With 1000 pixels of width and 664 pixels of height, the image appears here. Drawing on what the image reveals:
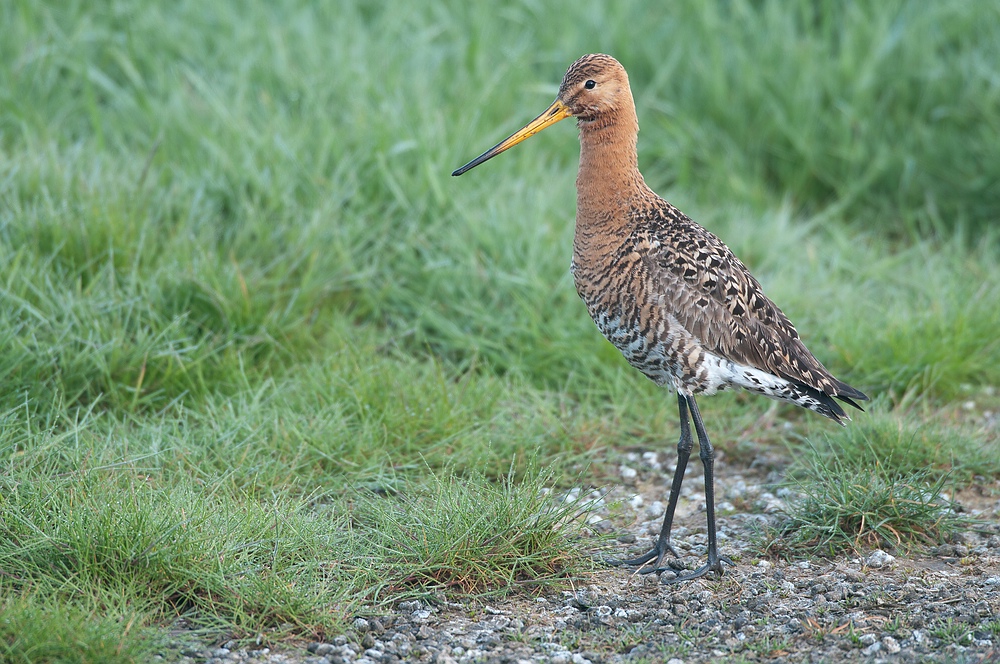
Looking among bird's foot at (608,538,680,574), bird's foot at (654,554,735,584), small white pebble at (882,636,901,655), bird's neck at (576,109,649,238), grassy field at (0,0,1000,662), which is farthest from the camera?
bird's neck at (576,109,649,238)

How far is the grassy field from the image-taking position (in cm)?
412

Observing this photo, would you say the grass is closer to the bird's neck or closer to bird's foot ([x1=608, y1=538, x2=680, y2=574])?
bird's foot ([x1=608, y1=538, x2=680, y2=574])

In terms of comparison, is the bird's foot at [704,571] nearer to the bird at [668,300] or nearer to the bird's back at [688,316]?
the bird at [668,300]

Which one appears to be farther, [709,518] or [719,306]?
[719,306]

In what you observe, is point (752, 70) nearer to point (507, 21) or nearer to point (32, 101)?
point (507, 21)

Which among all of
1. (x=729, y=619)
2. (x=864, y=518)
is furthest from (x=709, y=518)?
(x=864, y=518)

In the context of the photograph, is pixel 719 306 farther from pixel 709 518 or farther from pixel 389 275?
pixel 389 275

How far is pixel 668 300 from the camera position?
14.7ft

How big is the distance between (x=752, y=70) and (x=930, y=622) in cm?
489

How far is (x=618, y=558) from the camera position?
4523mm

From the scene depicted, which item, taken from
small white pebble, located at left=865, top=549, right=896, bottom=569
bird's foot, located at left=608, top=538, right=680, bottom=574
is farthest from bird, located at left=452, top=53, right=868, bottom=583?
small white pebble, located at left=865, top=549, right=896, bottom=569

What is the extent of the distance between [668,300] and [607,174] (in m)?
0.65

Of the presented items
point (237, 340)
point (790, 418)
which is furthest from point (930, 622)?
point (237, 340)

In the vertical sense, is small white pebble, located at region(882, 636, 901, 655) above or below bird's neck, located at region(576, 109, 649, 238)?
below
